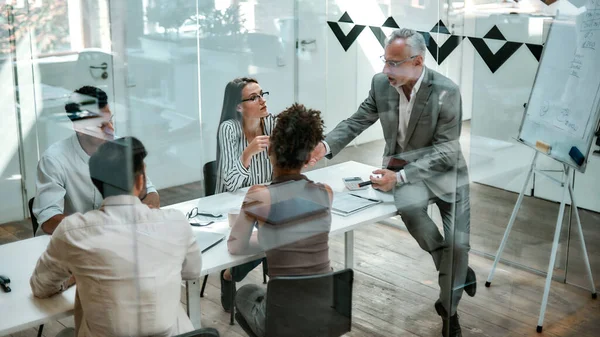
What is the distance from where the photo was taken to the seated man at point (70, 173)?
188cm

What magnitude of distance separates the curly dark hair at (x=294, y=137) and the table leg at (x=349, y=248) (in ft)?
1.38

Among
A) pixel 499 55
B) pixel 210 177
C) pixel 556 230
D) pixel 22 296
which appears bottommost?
pixel 556 230

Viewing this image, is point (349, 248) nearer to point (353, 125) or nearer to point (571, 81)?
point (353, 125)

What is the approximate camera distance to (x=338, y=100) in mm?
2777

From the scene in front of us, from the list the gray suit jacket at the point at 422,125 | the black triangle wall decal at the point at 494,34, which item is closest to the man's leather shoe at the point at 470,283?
the gray suit jacket at the point at 422,125

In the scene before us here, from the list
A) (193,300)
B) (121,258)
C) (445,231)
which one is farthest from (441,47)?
(121,258)

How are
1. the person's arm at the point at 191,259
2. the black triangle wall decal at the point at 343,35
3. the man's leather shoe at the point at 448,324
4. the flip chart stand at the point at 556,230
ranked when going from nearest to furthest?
the person's arm at the point at 191,259 < the black triangle wall decal at the point at 343,35 < the man's leather shoe at the point at 448,324 < the flip chart stand at the point at 556,230

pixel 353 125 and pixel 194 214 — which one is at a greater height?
pixel 353 125

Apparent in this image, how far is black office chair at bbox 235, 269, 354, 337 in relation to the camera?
2490mm

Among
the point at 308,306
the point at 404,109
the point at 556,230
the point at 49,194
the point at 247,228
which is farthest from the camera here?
the point at 556,230

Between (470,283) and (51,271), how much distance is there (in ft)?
7.14

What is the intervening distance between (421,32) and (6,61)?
5.93ft

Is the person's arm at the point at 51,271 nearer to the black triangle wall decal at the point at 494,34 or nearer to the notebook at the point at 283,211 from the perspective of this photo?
the notebook at the point at 283,211

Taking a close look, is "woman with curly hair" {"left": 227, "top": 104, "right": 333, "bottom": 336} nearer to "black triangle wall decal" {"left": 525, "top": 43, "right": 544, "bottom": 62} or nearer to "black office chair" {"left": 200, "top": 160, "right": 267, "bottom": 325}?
"black office chair" {"left": 200, "top": 160, "right": 267, "bottom": 325}
